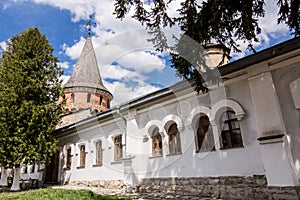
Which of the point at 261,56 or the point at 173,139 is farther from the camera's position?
the point at 173,139

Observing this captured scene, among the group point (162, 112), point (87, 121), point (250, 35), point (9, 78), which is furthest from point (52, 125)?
point (250, 35)

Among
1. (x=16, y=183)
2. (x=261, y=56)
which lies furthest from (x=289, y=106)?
(x=16, y=183)

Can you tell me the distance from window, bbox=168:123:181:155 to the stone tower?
1702cm

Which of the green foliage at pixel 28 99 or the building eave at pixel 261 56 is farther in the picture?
the green foliage at pixel 28 99

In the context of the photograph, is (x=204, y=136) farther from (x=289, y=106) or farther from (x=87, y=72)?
(x=87, y=72)

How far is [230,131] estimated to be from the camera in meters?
7.93

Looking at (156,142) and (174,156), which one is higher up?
(156,142)

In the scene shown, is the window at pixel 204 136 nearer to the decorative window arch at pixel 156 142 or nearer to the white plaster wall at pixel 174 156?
the white plaster wall at pixel 174 156

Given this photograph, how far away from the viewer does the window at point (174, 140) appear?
9500 mm

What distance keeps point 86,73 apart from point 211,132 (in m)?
24.0

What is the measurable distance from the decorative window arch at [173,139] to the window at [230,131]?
2067 mm

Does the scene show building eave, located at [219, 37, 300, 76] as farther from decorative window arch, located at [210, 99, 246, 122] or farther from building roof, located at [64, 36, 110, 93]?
building roof, located at [64, 36, 110, 93]

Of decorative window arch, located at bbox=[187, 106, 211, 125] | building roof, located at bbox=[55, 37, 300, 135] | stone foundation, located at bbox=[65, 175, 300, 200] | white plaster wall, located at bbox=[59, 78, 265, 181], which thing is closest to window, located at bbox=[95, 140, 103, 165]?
white plaster wall, located at bbox=[59, 78, 265, 181]

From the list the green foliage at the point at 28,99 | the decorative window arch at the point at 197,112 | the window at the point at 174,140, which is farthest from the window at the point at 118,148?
the decorative window arch at the point at 197,112
